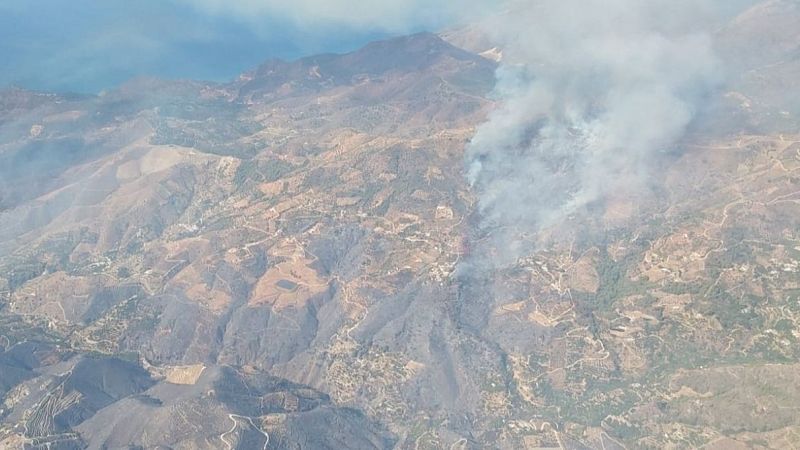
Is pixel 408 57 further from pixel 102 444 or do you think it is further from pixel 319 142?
pixel 102 444

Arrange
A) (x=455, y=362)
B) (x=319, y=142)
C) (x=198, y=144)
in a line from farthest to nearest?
(x=198, y=144) < (x=319, y=142) < (x=455, y=362)

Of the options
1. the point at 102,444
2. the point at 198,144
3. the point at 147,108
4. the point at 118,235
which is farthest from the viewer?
the point at 147,108

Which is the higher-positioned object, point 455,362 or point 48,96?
point 48,96

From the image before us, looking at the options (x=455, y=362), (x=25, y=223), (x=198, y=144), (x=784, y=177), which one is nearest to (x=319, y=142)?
(x=198, y=144)

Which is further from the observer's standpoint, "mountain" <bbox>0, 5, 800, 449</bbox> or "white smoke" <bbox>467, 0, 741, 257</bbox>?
"white smoke" <bbox>467, 0, 741, 257</bbox>
